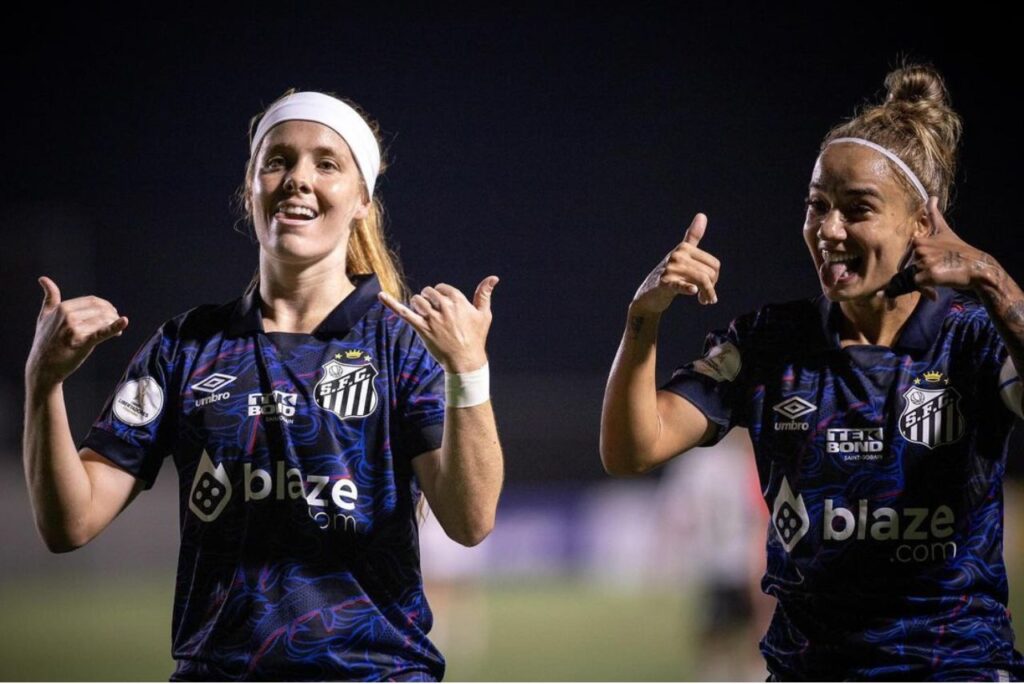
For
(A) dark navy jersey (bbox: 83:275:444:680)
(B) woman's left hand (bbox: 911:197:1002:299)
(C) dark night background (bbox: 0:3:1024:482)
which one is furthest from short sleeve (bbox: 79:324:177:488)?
(C) dark night background (bbox: 0:3:1024:482)

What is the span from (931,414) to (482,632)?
5.02 metres

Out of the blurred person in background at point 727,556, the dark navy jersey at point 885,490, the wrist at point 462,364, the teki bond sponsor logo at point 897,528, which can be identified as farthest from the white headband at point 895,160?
the blurred person in background at point 727,556

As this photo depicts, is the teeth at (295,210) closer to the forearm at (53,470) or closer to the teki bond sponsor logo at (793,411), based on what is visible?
the forearm at (53,470)

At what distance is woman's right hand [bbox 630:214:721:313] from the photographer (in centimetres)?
230

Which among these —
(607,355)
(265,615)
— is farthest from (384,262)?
(607,355)

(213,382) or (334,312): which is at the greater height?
(334,312)

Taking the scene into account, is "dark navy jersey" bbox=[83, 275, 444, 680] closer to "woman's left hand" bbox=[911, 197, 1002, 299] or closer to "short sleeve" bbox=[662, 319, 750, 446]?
"short sleeve" bbox=[662, 319, 750, 446]

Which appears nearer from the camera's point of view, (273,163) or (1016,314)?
(1016,314)

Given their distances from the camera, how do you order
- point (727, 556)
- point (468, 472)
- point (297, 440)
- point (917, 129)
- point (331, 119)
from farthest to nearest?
point (727, 556) < point (917, 129) < point (331, 119) < point (297, 440) < point (468, 472)

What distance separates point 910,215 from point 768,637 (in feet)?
2.90

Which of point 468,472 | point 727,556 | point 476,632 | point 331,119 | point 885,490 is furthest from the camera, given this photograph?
point 476,632

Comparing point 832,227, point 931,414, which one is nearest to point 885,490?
point 931,414

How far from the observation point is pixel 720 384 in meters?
2.53

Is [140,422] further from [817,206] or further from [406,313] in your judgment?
[817,206]
